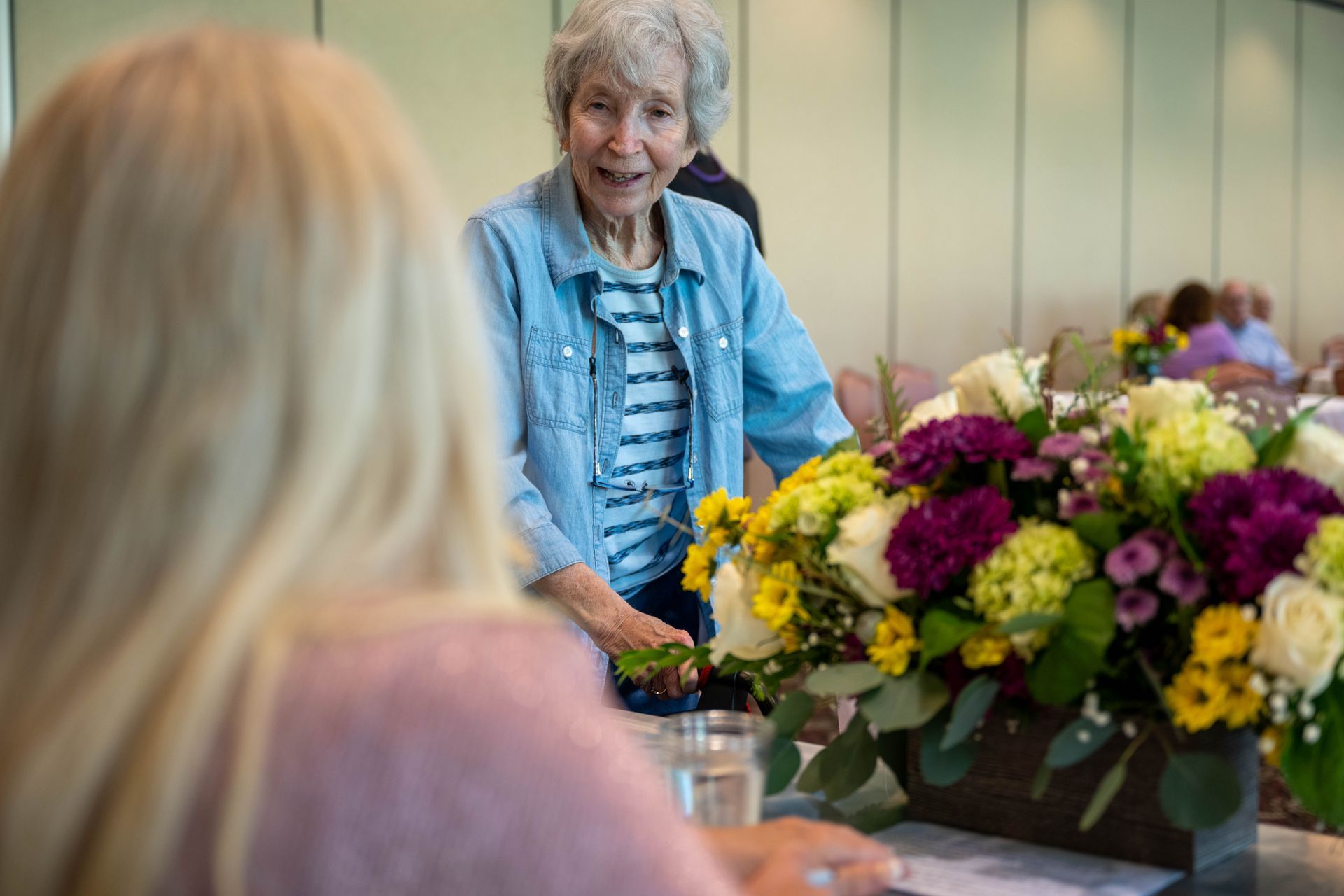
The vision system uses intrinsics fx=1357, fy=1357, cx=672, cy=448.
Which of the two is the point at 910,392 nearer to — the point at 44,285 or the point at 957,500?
the point at 957,500

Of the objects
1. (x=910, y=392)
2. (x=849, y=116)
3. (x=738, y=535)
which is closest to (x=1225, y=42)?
(x=849, y=116)

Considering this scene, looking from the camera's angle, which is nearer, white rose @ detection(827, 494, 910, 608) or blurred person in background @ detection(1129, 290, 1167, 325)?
white rose @ detection(827, 494, 910, 608)

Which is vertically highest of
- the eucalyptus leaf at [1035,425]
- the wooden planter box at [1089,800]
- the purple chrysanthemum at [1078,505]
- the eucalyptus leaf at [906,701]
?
the eucalyptus leaf at [1035,425]

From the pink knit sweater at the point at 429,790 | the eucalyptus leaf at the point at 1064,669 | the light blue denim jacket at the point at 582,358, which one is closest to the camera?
the pink knit sweater at the point at 429,790

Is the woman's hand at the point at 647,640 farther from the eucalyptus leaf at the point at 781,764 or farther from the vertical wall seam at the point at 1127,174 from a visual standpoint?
the vertical wall seam at the point at 1127,174

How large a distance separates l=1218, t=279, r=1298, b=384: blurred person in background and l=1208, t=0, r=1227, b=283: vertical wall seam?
4.90 feet

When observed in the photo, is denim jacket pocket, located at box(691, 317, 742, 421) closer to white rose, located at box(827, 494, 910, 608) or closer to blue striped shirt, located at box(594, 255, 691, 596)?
blue striped shirt, located at box(594, 255, 691, 596)

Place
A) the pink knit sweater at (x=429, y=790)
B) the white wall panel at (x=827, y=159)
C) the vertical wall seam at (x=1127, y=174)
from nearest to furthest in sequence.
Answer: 1. the pink knit sweater at (x=429, y=790)
2. the white wall panel at (x=827, y=159)
3. the vertical wall seam at (x=1127, y=174)

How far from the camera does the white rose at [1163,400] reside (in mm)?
1062

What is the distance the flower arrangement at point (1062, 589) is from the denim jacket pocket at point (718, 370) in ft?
2.71

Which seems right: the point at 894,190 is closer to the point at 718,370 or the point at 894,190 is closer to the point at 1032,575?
the point at 718,370

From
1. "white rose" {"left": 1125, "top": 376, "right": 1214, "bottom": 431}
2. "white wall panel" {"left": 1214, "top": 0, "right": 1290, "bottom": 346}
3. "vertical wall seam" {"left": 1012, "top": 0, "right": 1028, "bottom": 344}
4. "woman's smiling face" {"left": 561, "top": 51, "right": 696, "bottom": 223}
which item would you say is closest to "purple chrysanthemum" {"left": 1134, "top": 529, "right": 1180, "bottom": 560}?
"white rose" {"left": 1125, "top": 376, "right": 1214, "bottom": 431}

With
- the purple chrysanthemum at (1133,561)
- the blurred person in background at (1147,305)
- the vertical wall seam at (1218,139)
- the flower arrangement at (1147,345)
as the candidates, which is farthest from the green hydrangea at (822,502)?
the vertical wall seam at (1218,139)

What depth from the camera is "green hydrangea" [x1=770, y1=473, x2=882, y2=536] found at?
1.12 m
